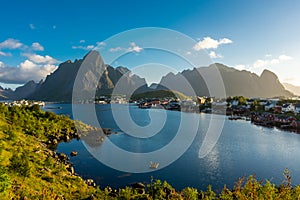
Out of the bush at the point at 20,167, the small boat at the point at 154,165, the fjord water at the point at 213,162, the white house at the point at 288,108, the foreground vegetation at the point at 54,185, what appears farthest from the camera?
the white house at the point at 288,108

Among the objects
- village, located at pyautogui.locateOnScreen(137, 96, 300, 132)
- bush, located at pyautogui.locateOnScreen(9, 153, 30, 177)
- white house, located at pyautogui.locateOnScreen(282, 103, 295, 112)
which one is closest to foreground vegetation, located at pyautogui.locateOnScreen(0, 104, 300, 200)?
bush, located at pyautogui.locateOnScreen(9, 153, 30, 177)

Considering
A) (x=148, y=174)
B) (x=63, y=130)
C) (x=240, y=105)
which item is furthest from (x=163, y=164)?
(x=240, y=105)

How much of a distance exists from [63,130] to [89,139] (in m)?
6.29

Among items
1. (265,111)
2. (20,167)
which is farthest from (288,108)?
(20,167)

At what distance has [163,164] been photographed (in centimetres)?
2762

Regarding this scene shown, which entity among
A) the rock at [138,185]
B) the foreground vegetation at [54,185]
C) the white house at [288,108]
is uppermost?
the white house at [288,108]

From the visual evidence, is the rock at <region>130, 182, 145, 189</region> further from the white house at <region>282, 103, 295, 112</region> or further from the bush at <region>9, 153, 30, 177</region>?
the white house at <region>282, 103, 295, 112</region>

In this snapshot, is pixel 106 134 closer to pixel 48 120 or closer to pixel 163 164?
pixel 48 120

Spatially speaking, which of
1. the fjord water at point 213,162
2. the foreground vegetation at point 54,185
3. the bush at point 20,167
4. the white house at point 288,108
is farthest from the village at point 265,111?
the bush at point 20,167

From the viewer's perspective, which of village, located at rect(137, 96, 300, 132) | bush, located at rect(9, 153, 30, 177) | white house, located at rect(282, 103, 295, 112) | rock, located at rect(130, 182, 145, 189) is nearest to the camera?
bush, located at rect(9, 153, 30, 177)

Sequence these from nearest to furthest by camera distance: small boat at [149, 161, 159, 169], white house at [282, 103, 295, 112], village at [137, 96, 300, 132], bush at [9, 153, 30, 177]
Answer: bush at [9, 153, 30, 177] → small boat at [149, 161, 159, 169] → village at [137, 96, 300, 132] → white house at [282, 103, 295, 112]

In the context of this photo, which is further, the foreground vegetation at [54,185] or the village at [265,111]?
the village at [265,111]

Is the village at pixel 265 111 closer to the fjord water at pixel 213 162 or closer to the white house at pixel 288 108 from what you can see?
the white house at pixel 288 108

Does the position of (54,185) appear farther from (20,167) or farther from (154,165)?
(154,165)
